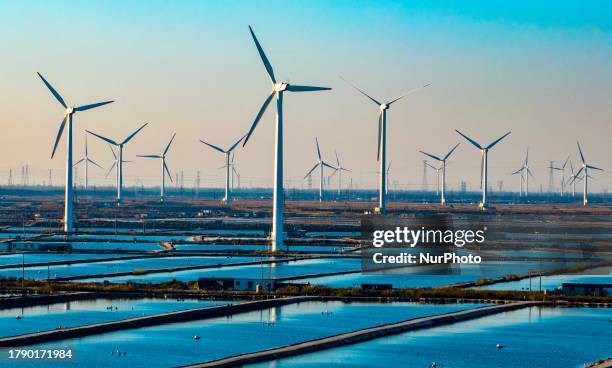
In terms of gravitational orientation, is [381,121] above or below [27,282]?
above

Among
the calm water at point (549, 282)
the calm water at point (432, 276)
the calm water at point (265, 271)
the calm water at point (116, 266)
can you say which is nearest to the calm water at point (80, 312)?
the calm water at point (265, 271)

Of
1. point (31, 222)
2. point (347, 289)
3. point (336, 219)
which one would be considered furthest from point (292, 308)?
point (336, 219)

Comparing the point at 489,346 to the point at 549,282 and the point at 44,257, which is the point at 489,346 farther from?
the point at 44,257

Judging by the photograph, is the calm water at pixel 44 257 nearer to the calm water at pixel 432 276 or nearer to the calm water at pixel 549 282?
the calm water at pixel 432 276

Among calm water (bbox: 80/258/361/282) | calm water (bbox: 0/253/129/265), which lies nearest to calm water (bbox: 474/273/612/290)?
calm water (bbox: 80/258/361/282)

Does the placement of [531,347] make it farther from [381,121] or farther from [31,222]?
[31,222]

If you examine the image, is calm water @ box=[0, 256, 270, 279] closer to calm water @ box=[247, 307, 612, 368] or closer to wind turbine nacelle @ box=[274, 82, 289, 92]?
wind turbine nacelle @ box=[274, 82, 289, 92]
